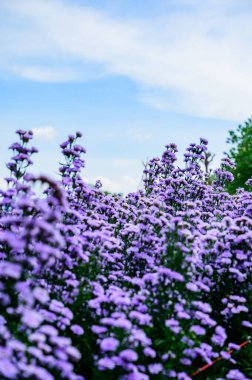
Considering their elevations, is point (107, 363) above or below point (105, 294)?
below

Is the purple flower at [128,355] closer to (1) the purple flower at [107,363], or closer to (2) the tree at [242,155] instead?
(1) the purple flower at [107,363]

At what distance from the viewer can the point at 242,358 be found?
21.8ft

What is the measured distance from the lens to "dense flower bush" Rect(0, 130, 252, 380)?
443 cm

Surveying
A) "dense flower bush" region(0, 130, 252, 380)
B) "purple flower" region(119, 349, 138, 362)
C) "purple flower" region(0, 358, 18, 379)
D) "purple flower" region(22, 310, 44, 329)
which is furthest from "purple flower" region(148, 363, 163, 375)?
"purple flower" region(0, 358, 18, 379)

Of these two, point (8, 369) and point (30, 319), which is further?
point (30, 319)

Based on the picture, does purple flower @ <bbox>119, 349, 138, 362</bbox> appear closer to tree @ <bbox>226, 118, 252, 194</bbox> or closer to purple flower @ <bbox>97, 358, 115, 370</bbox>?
purple flower @ <bbox>97, 358, 115, 370</bbox>

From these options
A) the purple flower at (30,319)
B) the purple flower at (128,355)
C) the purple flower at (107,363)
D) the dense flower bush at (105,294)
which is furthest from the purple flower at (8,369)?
the purple flower at (128,355)

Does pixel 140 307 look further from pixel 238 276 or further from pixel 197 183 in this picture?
pixel 197 183

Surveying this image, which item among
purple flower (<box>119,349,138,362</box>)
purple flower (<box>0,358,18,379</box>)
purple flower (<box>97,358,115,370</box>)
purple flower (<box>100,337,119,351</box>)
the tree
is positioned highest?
the tree

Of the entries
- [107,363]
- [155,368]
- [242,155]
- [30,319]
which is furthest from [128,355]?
[242,155]

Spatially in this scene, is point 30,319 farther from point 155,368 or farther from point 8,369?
point 155,368

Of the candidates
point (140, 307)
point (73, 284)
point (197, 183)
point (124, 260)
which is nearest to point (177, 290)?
point (140, 307)

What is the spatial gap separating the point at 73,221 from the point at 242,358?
10.5ft

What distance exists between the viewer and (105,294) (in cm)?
666
